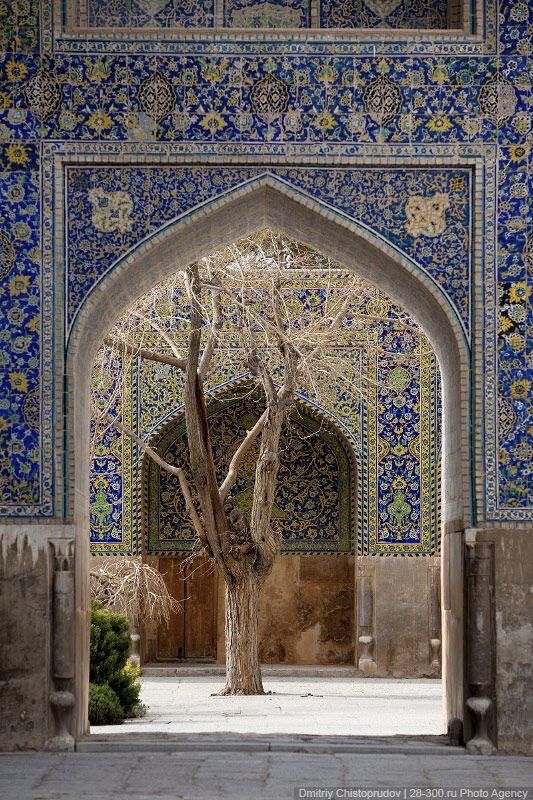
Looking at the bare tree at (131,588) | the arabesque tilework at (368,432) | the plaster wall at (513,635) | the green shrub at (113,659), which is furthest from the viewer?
the arabesque tilework at (368,432)

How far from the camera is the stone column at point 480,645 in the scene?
786cm

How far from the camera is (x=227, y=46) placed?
27.0 feet

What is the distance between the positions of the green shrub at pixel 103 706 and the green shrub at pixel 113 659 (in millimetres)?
194

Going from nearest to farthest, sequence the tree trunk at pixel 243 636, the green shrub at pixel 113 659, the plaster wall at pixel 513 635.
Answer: the plaster wall at pixel 513 635 → the green shrub at pixel 113 659 → the tree trunk at pixel 243 636

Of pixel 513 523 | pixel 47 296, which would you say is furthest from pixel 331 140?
pixel 513 523

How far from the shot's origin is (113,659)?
10.7m

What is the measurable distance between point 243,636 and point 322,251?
4894 millimetres

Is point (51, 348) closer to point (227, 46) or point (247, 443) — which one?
point (227, 46)

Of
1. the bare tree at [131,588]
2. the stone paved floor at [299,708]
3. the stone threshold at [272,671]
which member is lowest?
the stone threshold at [272,671]

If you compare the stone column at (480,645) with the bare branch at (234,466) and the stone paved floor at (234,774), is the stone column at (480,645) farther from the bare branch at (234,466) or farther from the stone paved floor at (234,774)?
the bare branch at (234,466)

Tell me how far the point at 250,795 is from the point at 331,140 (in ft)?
12.5

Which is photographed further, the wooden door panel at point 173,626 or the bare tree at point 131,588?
the wooden door panel at point 173,626

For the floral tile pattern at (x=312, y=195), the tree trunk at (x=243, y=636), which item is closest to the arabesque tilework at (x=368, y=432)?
the tree trunk at (x=243, y=636)

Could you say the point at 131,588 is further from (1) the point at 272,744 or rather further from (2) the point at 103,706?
(1) the point at 272,744
